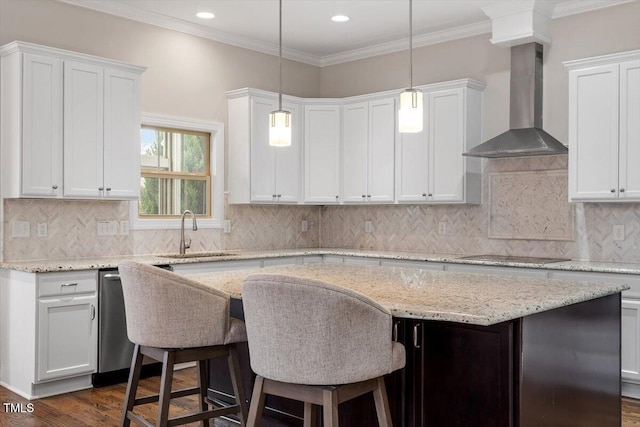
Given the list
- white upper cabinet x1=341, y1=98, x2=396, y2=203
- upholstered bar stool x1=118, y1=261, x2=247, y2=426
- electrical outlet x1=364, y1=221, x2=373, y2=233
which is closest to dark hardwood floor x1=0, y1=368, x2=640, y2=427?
upholstered bar stool x1=118, y1=261, x2=247, y2=426

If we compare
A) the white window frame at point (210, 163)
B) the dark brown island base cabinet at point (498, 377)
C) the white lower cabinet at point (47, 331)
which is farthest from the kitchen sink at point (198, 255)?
the dark brown island base cabinet at point (498, 377)

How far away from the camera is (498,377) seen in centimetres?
246

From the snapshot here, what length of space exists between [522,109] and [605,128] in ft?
2.66

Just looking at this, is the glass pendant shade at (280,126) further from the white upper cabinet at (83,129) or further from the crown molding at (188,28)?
the crown molding at (188,28)

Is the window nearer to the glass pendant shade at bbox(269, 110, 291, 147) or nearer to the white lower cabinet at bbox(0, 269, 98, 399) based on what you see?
the white lower cabinet at bbox(0, 269, 98, 399)

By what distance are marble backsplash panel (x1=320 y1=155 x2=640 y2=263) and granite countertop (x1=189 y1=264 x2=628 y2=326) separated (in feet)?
6.73

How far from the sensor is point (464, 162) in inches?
218

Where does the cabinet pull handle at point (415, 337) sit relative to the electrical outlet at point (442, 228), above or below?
below

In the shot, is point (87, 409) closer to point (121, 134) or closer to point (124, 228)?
point (124, 228)

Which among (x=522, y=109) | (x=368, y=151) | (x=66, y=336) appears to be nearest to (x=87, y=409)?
(x=66, y=336)

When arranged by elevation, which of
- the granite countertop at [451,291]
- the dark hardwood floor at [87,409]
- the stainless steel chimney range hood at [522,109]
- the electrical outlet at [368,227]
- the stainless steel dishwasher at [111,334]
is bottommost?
the dark hardwood floor at [87,409]

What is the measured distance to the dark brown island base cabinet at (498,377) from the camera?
7.98 feet

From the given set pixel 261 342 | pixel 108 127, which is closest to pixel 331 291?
pixel 261 342

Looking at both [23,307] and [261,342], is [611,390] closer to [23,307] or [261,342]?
[261,342]
